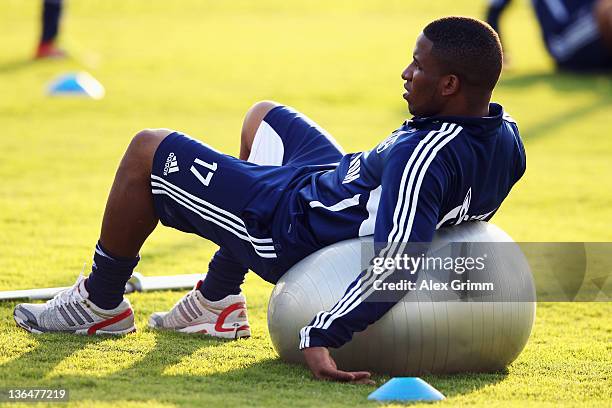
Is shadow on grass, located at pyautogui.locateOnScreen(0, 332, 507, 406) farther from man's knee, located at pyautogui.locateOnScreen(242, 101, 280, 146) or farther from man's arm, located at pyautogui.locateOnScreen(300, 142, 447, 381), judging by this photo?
man's knee, located at pyautogui.locateOnScreen(242, 101, 280, 146)

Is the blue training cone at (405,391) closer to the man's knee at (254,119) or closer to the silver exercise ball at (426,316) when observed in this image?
the silver exercise ball at (426,316)

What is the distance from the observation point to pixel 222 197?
4.88 meters

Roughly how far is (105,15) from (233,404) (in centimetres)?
1846

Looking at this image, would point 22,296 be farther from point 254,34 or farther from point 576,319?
point 254,34

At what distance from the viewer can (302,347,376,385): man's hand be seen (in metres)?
4.32

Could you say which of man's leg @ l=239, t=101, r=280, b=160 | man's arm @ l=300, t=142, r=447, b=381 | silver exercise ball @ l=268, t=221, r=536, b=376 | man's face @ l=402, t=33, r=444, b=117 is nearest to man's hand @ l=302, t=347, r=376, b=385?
man's arm @ l=300, t=142, r=447, b=381

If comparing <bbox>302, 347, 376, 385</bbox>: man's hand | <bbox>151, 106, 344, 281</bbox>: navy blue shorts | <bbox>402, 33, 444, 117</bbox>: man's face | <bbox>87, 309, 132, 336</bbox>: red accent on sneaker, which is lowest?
<bbox>87, 309, 132, 336</bbox>: red accent on sneaker

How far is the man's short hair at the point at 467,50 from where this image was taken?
177 inches

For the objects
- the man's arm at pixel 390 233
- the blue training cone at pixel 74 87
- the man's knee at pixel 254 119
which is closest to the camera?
the man's arm at pixel 390 233

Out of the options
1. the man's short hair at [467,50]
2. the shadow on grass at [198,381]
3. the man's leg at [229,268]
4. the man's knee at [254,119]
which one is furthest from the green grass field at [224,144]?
the man's short hair at [467,50]

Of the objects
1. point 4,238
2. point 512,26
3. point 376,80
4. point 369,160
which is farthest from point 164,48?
point 369,160

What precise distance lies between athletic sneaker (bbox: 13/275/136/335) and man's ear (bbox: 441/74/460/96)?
1.72 meters

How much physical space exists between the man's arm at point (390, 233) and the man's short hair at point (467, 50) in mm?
376

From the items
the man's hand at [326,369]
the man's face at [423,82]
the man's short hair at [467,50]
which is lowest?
the man's hand at [326,369]
